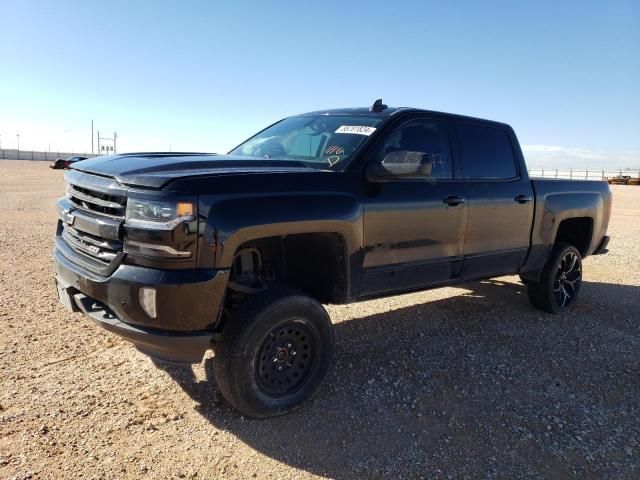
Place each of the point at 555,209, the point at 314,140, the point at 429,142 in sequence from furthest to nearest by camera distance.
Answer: the point at 555,209 < the point at 429,142 < the point at 314,140

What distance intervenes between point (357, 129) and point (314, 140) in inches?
15.6

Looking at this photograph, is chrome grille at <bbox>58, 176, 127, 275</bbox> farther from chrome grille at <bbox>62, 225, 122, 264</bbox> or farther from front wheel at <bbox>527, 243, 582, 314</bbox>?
front wheel at <bbox>527, 243, 582, 314</bbox>

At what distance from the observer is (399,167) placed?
3643 mm

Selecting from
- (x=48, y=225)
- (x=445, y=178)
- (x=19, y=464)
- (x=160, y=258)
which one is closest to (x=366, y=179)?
(x=445, y=178)

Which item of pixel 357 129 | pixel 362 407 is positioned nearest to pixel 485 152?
pixel 357 129

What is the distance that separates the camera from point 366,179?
3.72 m

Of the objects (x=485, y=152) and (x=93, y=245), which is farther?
(x=485, y=152)

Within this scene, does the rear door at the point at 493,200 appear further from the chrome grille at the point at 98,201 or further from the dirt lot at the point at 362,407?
the chrome grille at the point at 98,201

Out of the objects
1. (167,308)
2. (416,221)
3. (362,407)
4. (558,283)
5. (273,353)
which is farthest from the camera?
(558,283)

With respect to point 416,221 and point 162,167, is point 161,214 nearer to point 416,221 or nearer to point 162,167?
point 162,167

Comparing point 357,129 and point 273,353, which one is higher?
point 357,129

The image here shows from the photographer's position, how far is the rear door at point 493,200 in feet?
15.2

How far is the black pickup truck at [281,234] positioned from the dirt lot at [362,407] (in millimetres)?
378

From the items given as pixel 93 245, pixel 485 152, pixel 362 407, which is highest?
pixel 485 152
